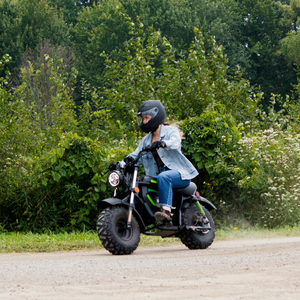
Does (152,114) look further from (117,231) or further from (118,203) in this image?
(117,231)

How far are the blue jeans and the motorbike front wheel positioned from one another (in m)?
0.46

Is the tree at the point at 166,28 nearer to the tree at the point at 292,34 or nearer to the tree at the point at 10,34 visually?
the tree at the point at 292,34

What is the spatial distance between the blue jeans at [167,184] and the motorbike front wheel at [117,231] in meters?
0.46

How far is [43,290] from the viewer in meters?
3.89

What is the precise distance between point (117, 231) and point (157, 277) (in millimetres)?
1979

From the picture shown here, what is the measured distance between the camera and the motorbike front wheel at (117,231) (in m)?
6.23

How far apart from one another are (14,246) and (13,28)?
36787mm

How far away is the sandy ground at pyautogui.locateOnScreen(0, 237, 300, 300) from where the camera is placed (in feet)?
12.2

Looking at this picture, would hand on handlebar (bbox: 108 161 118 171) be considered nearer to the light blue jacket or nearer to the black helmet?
the light blue jacket

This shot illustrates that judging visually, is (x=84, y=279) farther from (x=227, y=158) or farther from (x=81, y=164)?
(x=227, y=158)

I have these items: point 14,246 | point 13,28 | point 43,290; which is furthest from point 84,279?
point 13,28

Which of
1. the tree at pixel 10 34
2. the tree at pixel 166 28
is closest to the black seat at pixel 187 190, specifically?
the tree at pixel 166 28

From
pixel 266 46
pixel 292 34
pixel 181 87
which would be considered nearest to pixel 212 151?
pixel 181 87

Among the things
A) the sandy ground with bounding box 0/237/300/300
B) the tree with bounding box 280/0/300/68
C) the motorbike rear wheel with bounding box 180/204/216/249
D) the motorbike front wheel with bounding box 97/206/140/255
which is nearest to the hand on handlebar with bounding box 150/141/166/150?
the motorbike front wheel with bounding box 97/206/140/255
